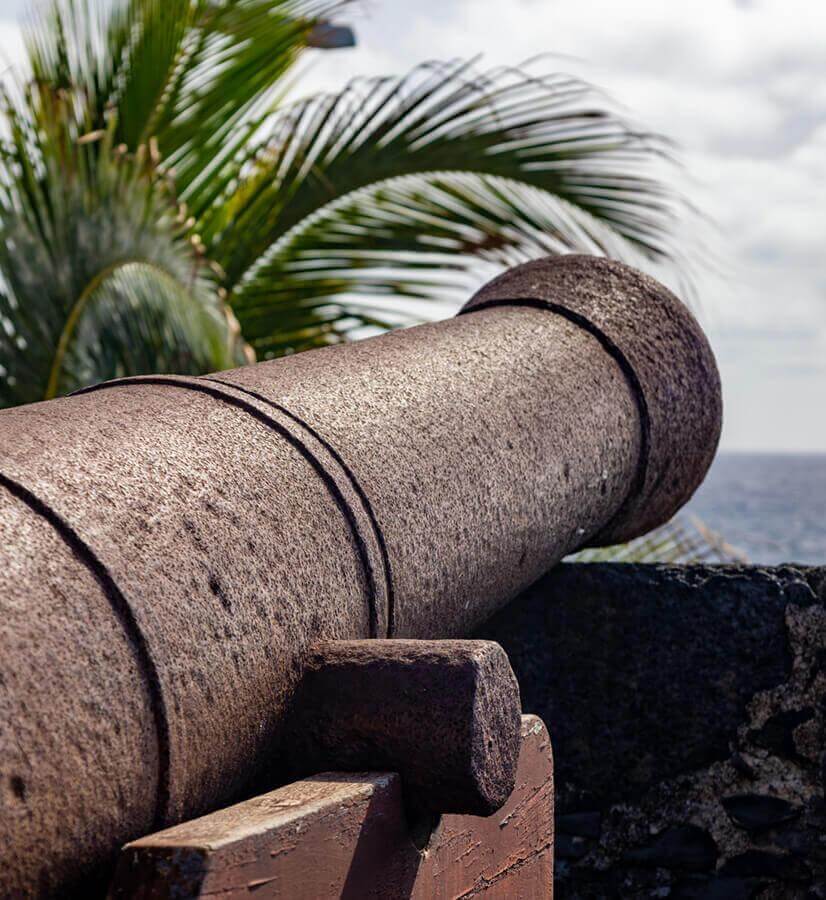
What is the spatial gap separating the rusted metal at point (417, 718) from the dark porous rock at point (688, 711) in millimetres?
1431

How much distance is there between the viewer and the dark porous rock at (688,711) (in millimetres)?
3248

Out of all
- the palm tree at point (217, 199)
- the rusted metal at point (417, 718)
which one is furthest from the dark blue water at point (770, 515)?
the rusted metal at point (417, 718)

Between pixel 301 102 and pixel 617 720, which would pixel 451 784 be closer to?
pixel 617 720

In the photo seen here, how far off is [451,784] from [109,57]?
5.37 metres

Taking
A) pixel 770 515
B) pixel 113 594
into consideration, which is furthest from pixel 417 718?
pixel 770 515

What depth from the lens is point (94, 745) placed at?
1467 millimetres

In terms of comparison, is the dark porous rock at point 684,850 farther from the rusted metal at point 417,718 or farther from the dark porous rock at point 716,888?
the rusted metal at point 417,718

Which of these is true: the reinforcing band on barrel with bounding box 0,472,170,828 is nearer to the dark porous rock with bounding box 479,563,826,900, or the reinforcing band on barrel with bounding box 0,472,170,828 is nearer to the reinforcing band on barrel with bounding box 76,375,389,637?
the reinforcing band on barrel with bounding box 76,375,389,637

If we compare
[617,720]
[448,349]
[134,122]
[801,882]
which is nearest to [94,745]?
[448,349]

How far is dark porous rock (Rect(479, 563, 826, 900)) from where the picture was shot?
325cm

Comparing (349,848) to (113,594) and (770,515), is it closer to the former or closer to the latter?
(113,594)

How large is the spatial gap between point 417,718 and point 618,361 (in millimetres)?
1382

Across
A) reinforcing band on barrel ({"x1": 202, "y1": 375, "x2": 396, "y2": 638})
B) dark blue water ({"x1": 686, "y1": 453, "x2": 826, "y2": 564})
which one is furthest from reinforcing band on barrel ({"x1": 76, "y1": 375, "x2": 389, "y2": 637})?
dark blue water ({"x1": 686, "y1": 453, "x2": 826, "y2": 564})

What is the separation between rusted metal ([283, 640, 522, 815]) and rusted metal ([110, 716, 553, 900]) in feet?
0.17
